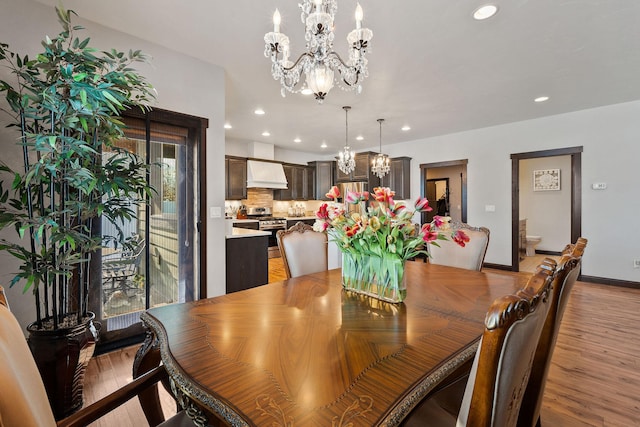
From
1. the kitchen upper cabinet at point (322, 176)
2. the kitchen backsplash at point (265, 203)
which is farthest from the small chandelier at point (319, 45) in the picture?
the kitchen upper cabinet at point (322, 176)

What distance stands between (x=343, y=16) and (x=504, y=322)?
2427mm

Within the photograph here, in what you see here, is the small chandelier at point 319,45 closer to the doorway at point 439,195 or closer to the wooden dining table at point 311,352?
the wooden dining table at point 311,352

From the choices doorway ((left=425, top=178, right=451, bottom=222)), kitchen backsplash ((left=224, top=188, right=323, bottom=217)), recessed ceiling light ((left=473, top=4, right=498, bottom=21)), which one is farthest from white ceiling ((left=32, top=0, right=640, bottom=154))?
doorway ((left=425, top=178, right=451, bottom=222))

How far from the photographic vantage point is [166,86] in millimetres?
2662

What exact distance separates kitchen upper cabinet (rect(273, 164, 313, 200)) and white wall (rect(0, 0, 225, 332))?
437 centimetres

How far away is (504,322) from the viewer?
532mm

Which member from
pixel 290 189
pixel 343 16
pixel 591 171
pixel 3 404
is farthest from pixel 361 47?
pixel 290 189

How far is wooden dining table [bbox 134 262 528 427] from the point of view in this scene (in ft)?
2.22

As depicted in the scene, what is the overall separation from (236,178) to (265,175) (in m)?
0.67

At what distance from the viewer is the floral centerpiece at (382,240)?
4.30ft

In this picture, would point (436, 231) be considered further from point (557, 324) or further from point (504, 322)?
point (504, 322)

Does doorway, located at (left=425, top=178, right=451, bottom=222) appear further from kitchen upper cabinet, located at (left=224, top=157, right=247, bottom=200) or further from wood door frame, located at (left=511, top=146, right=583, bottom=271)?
kitchen upper cabinet, located at (left=224, top=157, right=247, bottom=200)

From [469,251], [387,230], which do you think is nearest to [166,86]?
[387,230]

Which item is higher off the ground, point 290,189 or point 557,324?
point 290,189
